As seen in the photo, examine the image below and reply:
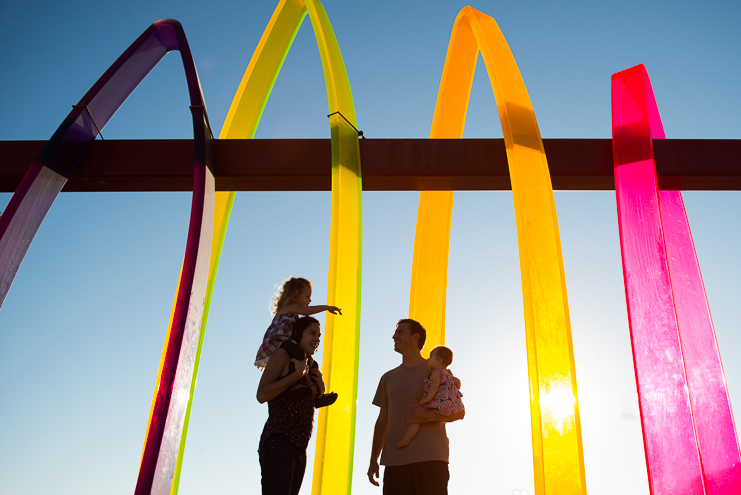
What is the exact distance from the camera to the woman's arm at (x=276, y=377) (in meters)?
4.01

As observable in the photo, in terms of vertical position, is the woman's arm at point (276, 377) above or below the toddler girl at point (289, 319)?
below

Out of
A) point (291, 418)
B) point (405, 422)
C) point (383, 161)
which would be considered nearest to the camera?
point (291, 418)

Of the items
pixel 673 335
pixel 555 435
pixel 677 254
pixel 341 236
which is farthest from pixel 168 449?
pixel 677 254

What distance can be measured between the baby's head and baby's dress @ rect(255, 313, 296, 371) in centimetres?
153

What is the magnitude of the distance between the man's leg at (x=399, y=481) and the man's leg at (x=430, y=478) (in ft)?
0.14

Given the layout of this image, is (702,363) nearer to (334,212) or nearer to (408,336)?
(408,336)

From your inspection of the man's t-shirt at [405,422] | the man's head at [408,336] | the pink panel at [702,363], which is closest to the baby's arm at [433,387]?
the man's t-shirt at [405,422]

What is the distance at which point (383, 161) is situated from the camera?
5844 mm

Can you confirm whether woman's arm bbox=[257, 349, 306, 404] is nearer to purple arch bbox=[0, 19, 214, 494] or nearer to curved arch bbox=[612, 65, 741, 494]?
purple arch bbox=[0, 19, 214, 494]

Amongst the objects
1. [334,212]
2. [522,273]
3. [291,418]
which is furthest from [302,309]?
[522,273]

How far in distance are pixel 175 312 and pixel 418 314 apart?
10.2 feet

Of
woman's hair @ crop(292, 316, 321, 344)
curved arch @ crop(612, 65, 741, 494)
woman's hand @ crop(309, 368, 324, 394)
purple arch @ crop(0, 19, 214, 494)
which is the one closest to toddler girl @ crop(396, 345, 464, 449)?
woman's hand @ crop(309, 368, 324, 394)

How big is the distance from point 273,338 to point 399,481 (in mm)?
1622

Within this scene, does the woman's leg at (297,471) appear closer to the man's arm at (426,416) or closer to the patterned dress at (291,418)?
the patterned dress at (291,418)
